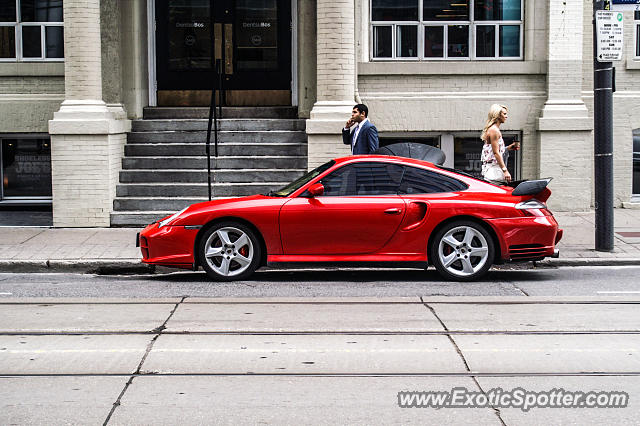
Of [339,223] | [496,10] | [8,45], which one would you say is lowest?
[339,223]

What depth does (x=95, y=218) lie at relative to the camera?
15102mm

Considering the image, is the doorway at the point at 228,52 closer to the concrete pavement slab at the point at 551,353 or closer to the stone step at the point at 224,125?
the stone step at the point at 224,125

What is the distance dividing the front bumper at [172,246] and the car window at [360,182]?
1.53 metres

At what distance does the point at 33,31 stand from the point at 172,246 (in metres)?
8.53

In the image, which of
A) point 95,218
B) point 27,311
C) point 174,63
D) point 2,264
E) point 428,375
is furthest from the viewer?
point 174,63

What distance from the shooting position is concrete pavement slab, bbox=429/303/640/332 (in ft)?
26.3

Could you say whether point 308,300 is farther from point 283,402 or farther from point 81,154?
point 81,154

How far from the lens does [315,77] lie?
1714cm

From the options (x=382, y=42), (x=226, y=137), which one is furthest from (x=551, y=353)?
(x=382, y=42)

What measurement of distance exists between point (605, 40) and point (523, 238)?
3414 mm

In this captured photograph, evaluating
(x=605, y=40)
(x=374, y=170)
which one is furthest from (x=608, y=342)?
(x=605, y=40)

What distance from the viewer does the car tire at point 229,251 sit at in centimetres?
1028

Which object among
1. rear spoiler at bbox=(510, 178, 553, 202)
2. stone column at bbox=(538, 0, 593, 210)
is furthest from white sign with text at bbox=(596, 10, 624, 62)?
stone column at bbox=(538, 0, 593, 210)

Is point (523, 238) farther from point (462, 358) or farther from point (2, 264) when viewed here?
point (2, 264)
